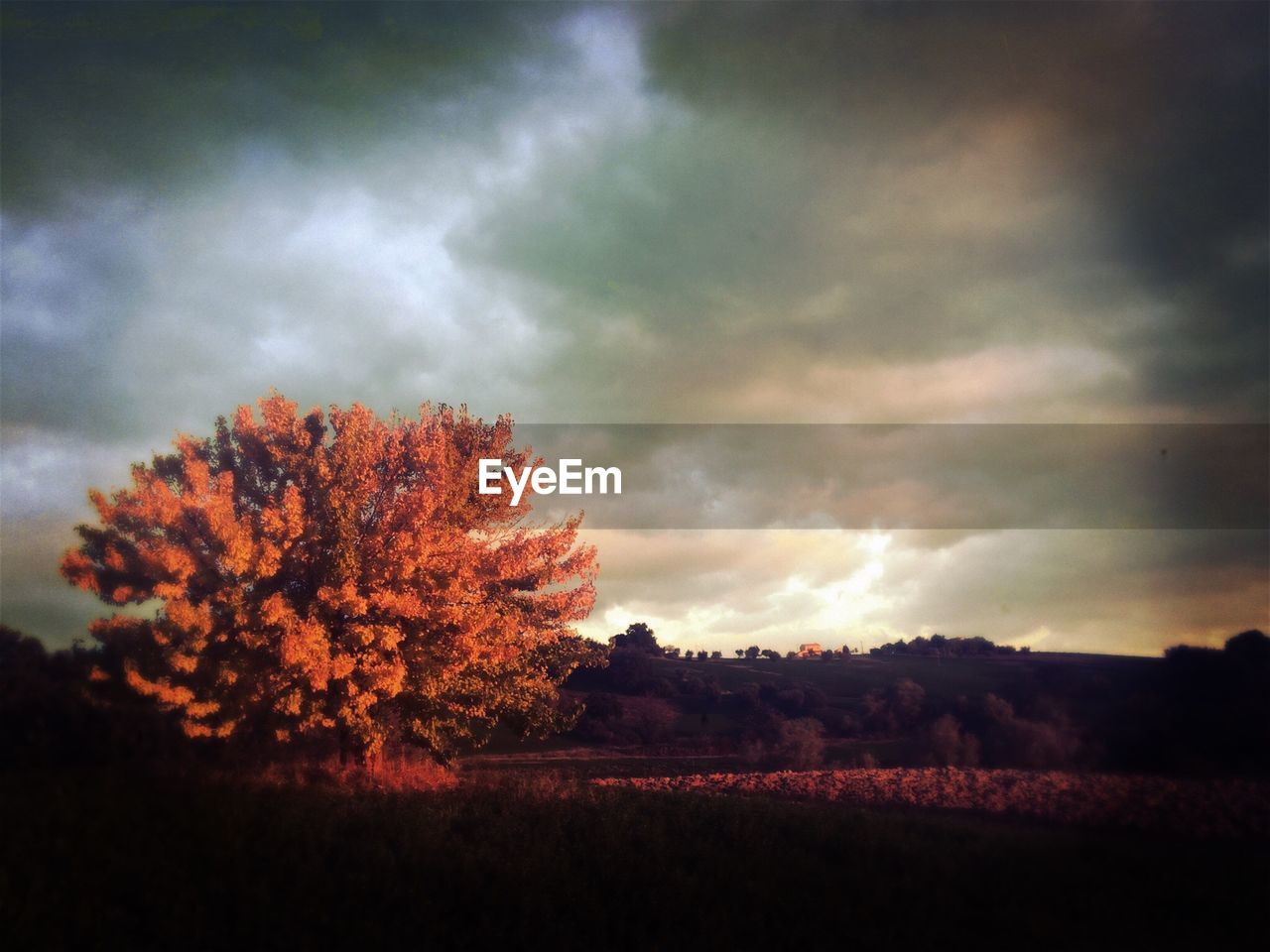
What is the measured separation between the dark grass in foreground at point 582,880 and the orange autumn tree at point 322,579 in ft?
13.2

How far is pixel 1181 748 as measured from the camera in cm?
2345

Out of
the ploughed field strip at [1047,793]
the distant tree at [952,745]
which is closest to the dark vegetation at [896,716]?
the distant tree at [952,745]

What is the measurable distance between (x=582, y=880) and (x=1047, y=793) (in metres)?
14.9

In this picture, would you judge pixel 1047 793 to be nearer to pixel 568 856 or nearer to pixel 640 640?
pixel 568 856

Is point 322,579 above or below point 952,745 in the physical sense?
above

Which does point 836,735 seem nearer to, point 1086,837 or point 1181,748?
point 1181,748

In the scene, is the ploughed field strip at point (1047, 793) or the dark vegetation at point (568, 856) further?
the ploughed field strip at point (1047, 793)

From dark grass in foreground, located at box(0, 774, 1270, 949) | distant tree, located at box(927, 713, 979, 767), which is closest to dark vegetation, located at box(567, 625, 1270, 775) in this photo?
distant tree, located at box(927, 713, 979, 767)


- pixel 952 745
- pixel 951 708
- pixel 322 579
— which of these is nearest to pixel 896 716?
pixel 951 708

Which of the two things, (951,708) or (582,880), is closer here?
(582,880)

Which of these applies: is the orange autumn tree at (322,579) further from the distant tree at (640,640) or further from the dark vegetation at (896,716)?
the distant tree at (640,640)

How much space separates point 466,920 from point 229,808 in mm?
8239

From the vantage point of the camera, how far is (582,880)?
13.2 meters

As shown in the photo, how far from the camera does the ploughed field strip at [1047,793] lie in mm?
17406
